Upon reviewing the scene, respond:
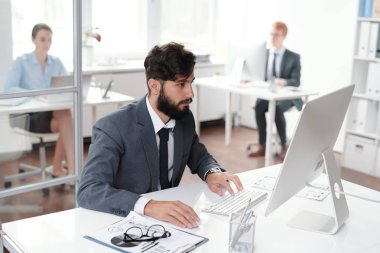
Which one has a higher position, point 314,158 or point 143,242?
point 314,158

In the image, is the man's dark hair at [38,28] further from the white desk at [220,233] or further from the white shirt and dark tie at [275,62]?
the white shirt and dark tie at [275,62]

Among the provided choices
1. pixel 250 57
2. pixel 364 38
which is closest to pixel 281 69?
pixel 250 57

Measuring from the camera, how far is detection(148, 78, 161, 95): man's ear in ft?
7.39

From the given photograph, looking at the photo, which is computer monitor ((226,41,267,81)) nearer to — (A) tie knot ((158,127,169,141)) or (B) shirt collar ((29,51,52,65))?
(B) shirt collar ((29,51,52,65))

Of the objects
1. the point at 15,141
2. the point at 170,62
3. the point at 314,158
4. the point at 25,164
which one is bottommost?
the point at 25,164

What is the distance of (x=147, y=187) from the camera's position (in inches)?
88.7

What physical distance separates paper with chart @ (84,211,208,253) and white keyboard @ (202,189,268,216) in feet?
0.80

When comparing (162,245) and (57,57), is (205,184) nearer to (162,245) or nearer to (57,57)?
(162,245)

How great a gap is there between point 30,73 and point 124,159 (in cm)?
140

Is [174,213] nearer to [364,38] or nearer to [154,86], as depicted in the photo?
[154,86]

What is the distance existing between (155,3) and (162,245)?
488 cm

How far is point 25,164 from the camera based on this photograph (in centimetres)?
381

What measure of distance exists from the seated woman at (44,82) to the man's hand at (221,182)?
151cm

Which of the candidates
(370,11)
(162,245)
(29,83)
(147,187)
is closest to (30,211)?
(29,83)
